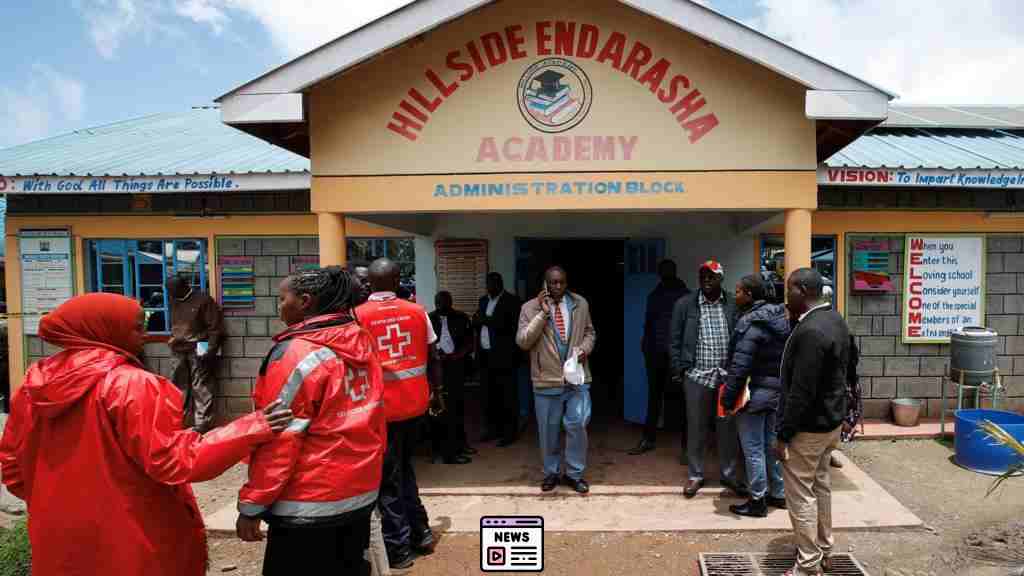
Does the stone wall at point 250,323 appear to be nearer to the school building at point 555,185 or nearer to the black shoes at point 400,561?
the school building at point 555,185

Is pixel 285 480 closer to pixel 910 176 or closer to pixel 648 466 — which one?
pixel 648 466

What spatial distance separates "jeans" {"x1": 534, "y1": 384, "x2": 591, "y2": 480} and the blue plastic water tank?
338cm

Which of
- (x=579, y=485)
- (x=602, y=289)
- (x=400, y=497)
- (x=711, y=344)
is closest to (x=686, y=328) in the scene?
(x=711, y=344)

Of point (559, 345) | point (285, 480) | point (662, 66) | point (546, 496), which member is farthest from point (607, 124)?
point (285, 480)

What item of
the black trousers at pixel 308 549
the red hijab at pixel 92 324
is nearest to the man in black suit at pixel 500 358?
the black trousers at pixel 308 549

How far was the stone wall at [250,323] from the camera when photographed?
697cm

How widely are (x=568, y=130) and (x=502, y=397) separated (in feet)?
9.33

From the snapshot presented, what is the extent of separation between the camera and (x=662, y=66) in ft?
14.7

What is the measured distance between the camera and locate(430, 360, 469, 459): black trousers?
222 inches

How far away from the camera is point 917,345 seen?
6.68 metres

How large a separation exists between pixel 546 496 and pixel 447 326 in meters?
1.86

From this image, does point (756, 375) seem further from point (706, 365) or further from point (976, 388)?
point (976, 388)

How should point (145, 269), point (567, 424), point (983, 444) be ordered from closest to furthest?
point (567, 424), point (983, 444), point (145, 269)

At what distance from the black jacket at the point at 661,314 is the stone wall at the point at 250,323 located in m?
3.83
